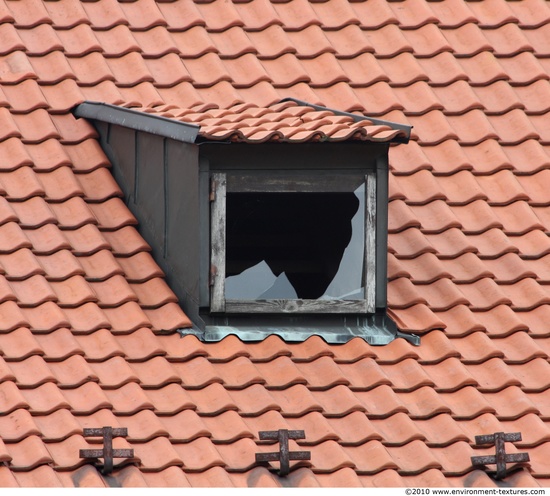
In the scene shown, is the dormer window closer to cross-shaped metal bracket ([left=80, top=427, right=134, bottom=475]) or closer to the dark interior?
the dark interior

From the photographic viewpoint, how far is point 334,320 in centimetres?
769

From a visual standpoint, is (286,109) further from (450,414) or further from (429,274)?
(450,414)

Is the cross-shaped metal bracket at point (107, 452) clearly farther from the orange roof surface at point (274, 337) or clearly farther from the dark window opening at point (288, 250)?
the dark window opening at point (288, 250)

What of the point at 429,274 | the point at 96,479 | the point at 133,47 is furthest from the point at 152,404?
the point at 133,47

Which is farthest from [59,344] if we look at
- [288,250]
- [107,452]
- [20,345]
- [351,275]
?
[351,275]

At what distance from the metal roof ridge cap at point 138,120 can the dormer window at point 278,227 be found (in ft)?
0.04

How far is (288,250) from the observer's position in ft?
25.3

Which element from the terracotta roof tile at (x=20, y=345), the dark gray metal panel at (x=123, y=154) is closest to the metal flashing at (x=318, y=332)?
the terracotta roof tile at (x=20, y=345)

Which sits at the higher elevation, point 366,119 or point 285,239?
point 366,119

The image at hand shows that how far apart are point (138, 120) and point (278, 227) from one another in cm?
102

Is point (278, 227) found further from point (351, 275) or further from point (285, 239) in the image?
point (351, 275)

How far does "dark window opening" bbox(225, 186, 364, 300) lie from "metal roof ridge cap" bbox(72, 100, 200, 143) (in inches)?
16.0

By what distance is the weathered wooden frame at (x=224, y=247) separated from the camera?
298 inches

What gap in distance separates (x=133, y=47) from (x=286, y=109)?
1.18 metres
